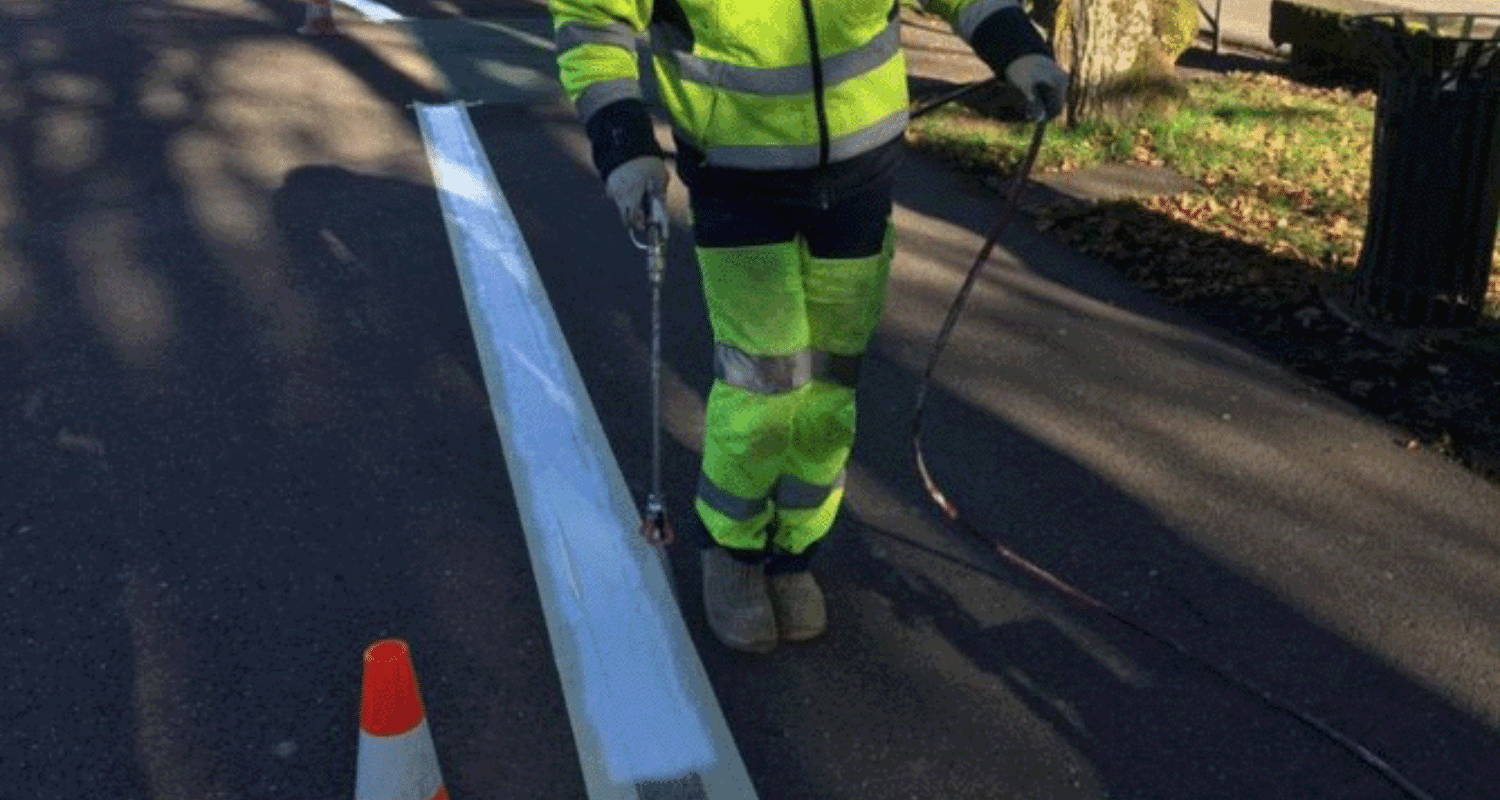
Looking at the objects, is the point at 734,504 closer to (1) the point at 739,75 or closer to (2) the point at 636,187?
(2) the point at 636,187

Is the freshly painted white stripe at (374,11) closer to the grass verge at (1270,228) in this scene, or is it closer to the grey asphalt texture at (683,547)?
the grass verge at (1270,228)

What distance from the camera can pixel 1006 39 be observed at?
155 inches

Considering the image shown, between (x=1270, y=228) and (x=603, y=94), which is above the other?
(x=603, y=94)

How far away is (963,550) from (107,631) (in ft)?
6.93

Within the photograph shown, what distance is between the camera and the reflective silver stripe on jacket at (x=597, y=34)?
366cm

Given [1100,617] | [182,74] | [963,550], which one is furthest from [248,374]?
[182,74]

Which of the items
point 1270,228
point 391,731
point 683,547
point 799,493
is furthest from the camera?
point 1270,228

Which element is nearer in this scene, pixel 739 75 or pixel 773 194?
pixel 739 75

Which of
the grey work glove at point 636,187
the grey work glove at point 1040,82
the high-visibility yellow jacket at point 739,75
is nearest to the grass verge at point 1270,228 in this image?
the grey work glove at point 1040,82

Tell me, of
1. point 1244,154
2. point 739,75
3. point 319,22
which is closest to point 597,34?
point 739,75

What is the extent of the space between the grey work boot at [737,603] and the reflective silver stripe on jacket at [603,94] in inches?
42.8

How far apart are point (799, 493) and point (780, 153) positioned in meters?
0.82

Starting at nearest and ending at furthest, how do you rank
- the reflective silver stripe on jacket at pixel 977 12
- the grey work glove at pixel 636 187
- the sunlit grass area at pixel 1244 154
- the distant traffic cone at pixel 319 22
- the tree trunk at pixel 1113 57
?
the grey work glove at pixel 636 187 → the reflective silver stripe on jacket at pixel 977 12 → the sunlit grass area at pixel 1244 154 → the tree trunk at pixel 1113 57 → the distant traffic cone at pixel 319 22

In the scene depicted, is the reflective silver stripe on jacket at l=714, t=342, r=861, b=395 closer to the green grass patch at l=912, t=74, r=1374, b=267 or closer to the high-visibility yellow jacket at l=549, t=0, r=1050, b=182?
the high-visibility yellow jacket at l=549, t=0, r=1050, b=182
